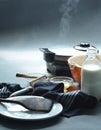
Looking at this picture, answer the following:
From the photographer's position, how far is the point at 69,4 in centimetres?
180

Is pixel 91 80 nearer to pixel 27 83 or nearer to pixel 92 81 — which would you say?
pixel 92 81

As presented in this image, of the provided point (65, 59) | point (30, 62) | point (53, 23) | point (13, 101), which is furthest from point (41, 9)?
point (13, 101)

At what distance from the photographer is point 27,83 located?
1106 millimetres

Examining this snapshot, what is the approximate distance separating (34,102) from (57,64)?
0.96 feet

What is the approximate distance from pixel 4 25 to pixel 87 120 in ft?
3.41

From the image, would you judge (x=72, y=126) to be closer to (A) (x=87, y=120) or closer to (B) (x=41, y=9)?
(A) (x=87, y=120)

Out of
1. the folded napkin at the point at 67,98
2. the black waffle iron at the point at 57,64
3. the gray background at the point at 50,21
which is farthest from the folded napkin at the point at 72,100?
the gray background at the point at 50,21

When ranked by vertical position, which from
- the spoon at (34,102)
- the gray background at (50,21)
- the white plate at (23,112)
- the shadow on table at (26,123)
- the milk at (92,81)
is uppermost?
the gray background at (50,21)

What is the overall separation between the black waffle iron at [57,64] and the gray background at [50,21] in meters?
0.50

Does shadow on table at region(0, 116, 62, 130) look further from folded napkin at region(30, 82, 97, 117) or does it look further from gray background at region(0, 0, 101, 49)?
gray background at region(0, 0, 101, 49)

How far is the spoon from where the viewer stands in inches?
34.9

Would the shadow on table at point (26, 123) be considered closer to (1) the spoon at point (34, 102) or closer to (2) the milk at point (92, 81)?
(1) the spoon at point (34, 102)

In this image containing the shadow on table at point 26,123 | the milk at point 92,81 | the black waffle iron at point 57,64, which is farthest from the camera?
the black waffle iron at point 57,64

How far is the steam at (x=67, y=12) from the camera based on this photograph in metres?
1.78
